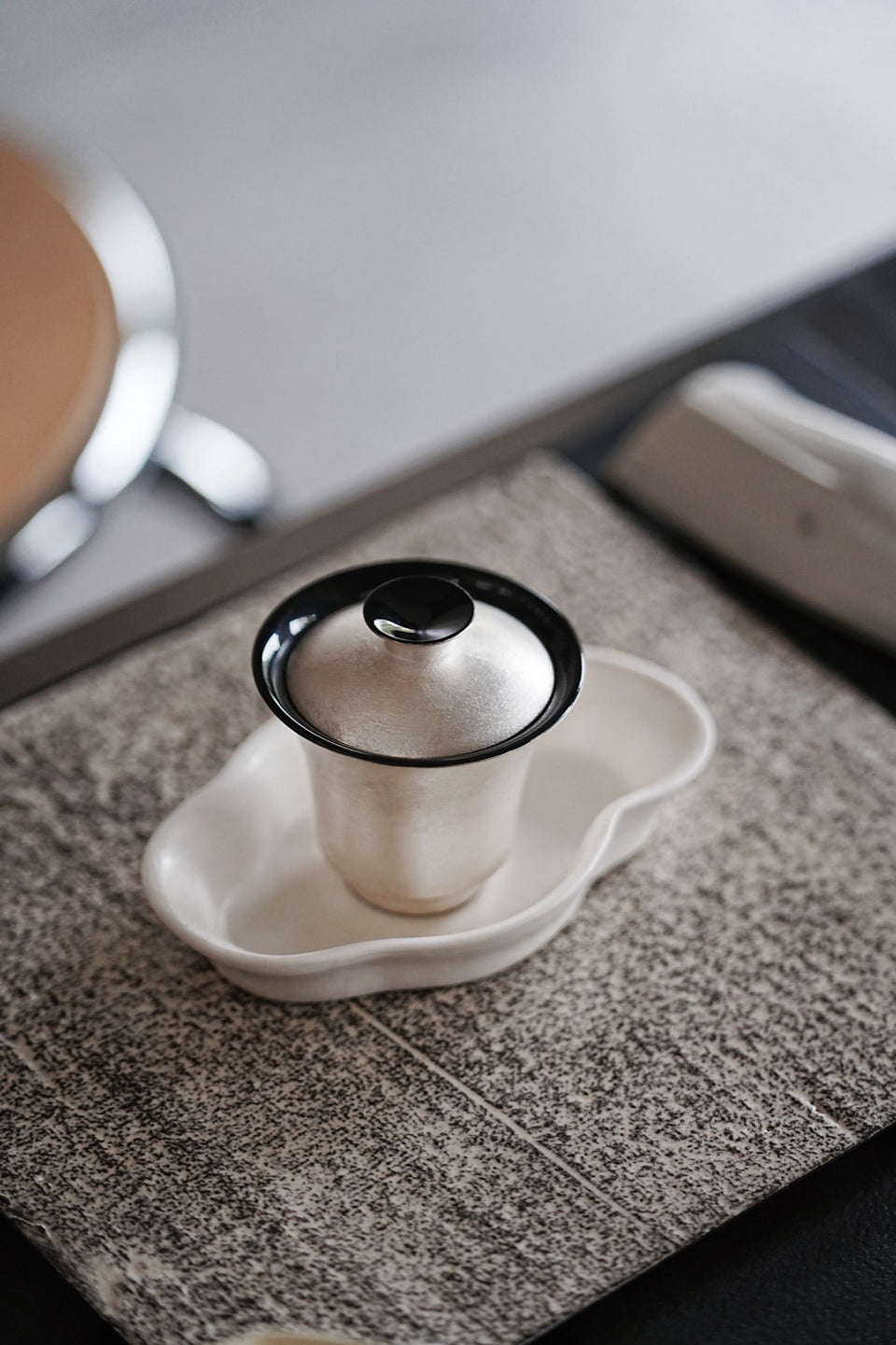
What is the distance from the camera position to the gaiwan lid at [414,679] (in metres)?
0.57

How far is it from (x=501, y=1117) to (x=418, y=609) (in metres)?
0.23

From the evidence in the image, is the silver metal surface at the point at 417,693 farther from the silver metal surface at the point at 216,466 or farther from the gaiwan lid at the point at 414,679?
the silver metal surface at the point at 216,466

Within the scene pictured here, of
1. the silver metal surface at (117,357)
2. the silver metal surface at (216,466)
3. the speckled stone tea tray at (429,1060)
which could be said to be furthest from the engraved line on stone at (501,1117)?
the silver metal surface at (216,466)

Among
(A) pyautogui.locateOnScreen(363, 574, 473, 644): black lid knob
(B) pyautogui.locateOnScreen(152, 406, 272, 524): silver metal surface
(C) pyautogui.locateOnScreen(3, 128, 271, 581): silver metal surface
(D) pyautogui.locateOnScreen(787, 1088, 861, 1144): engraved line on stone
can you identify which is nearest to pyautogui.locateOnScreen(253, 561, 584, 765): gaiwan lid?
(A) pyautogui.locateOnScreen(363, 574, 473, 644): black lid knob

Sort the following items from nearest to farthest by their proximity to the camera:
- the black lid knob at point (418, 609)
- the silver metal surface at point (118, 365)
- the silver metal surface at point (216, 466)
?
the black lid knob at point (418, 609) → the silver metal surface at point (118, 365) → the silver metal surface at point (216, 466)

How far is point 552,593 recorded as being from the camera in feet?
3.00

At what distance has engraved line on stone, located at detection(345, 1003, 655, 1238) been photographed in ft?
1.99

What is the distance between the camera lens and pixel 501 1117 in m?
0.64

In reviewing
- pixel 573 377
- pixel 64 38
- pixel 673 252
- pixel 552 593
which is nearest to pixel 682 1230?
pixel 552 593

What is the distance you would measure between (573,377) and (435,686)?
1.11 meters

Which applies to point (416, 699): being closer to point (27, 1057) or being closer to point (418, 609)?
point (418, 609)

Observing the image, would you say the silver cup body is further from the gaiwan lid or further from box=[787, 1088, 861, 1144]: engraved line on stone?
box=[787, 1088, 861, 1144]: engraved line on stone

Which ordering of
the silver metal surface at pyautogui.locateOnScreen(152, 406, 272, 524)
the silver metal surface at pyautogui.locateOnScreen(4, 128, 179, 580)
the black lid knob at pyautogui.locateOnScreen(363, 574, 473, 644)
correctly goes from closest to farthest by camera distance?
the black lid knob at pyautogui.locateOnScreen(363, 574, 473, 644)
the silver metal surface at pyautogui.locateOnScreen(4, 128, 179, 580)
the silver metal surface at pyautogui.locateOnScreen(152, 406, 272, 524)

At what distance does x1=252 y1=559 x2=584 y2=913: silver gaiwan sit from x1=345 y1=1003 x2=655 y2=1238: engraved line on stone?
0.07 meters
